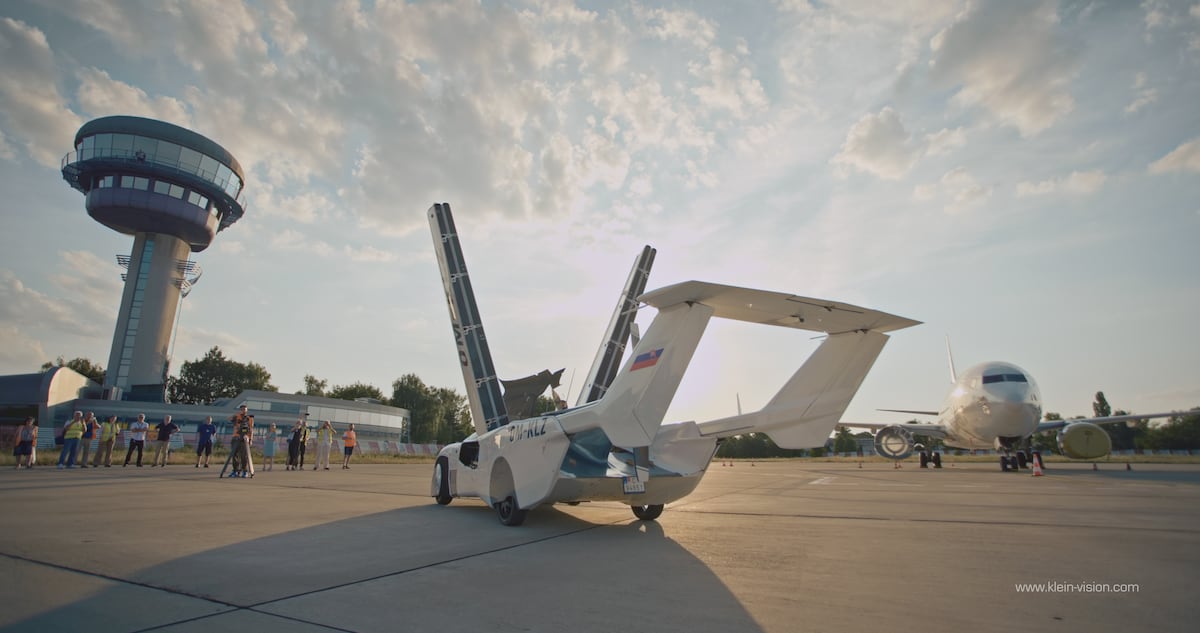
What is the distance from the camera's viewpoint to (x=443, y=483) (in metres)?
8.40

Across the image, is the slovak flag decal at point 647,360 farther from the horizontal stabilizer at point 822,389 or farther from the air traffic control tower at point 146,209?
the air traffic control tower at point 146,209

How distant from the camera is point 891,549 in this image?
4773mm

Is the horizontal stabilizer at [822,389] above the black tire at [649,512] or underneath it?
above

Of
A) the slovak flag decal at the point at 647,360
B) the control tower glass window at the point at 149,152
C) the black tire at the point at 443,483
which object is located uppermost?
the control tower glass window at the point at 149,152

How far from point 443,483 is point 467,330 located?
12.2 ft

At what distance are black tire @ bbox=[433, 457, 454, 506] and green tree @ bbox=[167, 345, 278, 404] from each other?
8506 cm

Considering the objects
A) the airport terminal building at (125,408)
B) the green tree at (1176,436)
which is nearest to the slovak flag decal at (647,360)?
the airport terminal building at (125,408)

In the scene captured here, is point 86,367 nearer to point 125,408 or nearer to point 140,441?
point 125,408

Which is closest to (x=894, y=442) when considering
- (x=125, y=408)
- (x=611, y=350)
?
(x=611, y=350)

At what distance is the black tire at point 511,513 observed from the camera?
6184 mm

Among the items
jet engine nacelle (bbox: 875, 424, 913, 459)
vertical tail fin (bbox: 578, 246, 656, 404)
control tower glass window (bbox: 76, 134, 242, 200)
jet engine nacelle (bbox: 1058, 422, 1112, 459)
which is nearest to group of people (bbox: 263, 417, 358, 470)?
vertical tail fin (bbox: 578, 246, 656, 404)

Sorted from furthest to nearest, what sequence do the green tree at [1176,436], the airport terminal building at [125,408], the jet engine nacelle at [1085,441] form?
the green tree at [1176,436], the airport terminal building at [125,408], the jet engine nacelle at [1085,441]

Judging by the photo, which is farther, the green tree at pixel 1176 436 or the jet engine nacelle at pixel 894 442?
the green tree at pixel 1176 436

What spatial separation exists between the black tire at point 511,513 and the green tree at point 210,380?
87.6 meters
